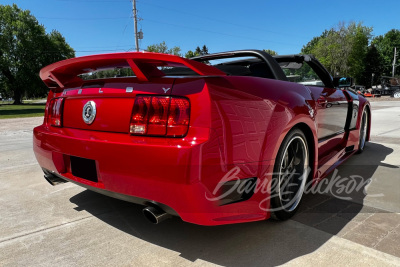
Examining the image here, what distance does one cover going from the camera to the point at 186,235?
200cm

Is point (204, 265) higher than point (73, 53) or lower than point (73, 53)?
lower

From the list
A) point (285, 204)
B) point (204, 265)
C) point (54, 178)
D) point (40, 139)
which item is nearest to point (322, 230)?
point (285, 204)

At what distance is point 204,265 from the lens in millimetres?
1657

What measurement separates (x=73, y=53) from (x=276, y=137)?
4630cm

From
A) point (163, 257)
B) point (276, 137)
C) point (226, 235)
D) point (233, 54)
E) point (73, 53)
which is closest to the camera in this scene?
point (163, 257)

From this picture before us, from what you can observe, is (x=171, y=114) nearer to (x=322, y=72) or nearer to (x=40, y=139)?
(x=40, y=139)

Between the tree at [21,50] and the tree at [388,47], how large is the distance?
65.7m

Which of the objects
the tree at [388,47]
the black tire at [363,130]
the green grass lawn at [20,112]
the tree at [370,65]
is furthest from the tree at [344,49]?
the black tire at [363,130]

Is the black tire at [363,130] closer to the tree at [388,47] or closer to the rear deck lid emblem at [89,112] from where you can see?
the rear deck lid emblem at [89,112]

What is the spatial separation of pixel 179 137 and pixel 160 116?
0.18 meters

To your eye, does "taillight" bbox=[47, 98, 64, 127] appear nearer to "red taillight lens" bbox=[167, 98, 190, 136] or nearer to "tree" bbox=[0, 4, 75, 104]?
"red taillight lens" bbox=[167, 98, 190, 136]

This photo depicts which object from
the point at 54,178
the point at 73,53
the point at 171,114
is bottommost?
the point at 54,178

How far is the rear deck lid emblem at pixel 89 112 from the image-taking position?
1.90 m

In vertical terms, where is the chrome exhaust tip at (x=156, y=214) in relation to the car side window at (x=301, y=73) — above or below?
below
